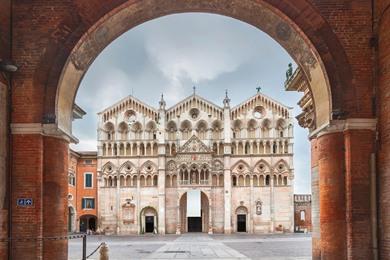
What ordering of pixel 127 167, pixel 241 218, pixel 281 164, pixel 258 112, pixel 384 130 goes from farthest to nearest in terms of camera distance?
pixel 258 112 < pixel 127 167 < pixel 281 164 < pixel 241 218 < pixel 384 130

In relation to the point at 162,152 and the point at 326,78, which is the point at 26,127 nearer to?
the point at 326,78

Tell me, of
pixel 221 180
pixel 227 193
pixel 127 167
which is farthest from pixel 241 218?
pixel 127 167

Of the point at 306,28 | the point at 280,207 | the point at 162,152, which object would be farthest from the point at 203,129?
the point at 306,28

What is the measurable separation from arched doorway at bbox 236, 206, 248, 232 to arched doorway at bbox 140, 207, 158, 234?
9.37m

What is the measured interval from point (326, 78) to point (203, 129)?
174 ft

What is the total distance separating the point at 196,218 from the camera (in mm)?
66250

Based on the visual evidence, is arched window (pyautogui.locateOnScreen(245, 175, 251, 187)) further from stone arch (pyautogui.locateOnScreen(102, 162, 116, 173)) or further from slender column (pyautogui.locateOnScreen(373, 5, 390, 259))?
slender column (pyautogui.locateOnScreen(373, 5, 390, 259))

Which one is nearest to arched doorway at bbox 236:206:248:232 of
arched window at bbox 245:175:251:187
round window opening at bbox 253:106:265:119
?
arched window at bbox 245:175:251:187

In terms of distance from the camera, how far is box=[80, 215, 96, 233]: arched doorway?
217 feet

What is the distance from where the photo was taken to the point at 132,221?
63.6m

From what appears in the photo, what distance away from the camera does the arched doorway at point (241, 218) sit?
63.5 metres

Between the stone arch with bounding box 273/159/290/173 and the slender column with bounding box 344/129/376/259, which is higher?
the stone arch with bounding box 273/159/290/173

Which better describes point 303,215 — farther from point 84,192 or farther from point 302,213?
point 84,192

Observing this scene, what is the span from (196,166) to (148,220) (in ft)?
27.8
